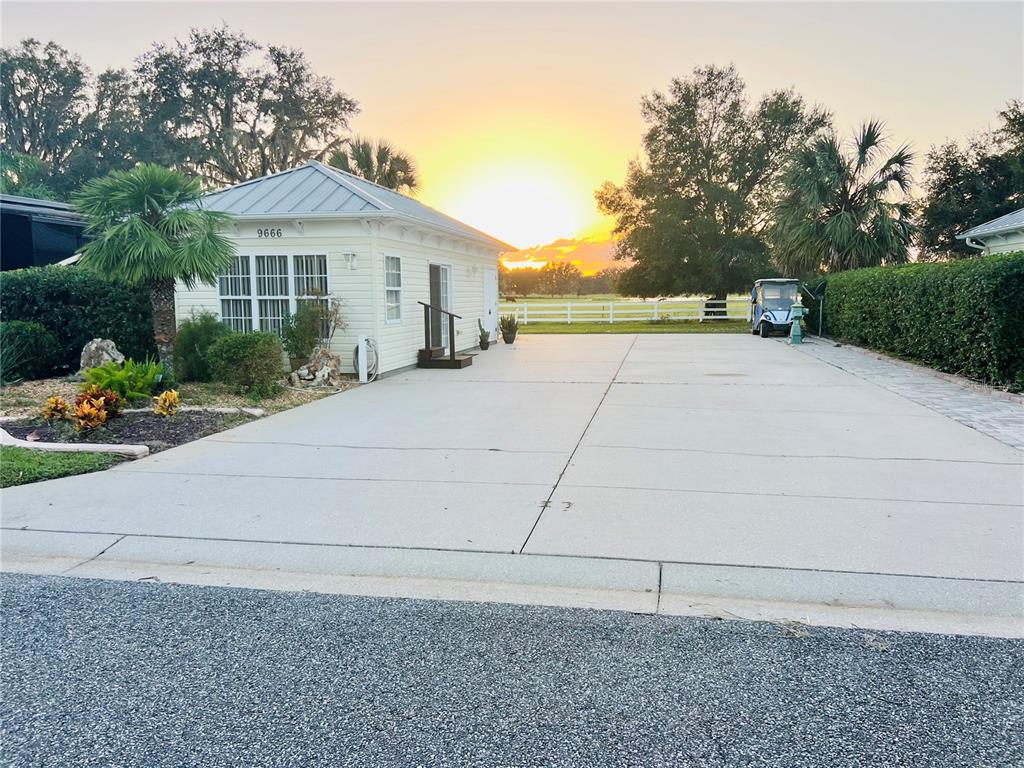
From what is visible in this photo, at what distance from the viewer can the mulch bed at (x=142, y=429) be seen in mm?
7355

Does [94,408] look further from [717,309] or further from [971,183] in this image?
[971,183]

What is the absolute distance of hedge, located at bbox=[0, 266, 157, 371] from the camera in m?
11.6

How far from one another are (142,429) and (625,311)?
86.5 feet

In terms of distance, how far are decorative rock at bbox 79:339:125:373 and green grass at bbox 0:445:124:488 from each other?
4354 mm

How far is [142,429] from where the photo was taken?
25.7ft

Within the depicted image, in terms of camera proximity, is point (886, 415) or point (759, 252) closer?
point (886, 415)

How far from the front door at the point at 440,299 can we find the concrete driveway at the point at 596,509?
7.29 metres

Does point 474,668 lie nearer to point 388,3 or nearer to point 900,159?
point 388,3

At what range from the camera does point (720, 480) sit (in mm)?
5910

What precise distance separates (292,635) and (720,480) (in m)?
3.88

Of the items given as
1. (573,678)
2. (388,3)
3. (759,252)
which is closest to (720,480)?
(573,678)

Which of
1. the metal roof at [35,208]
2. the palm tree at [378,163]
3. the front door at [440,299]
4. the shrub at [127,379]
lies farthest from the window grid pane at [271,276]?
the palm tree at [378,163]

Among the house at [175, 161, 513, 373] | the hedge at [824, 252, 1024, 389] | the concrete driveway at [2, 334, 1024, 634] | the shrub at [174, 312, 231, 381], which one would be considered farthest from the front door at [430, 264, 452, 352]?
the hedge at [824, 252, 1024, 389]

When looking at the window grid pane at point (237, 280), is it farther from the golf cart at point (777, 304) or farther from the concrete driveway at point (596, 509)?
the golf cart at point (777, 304)
